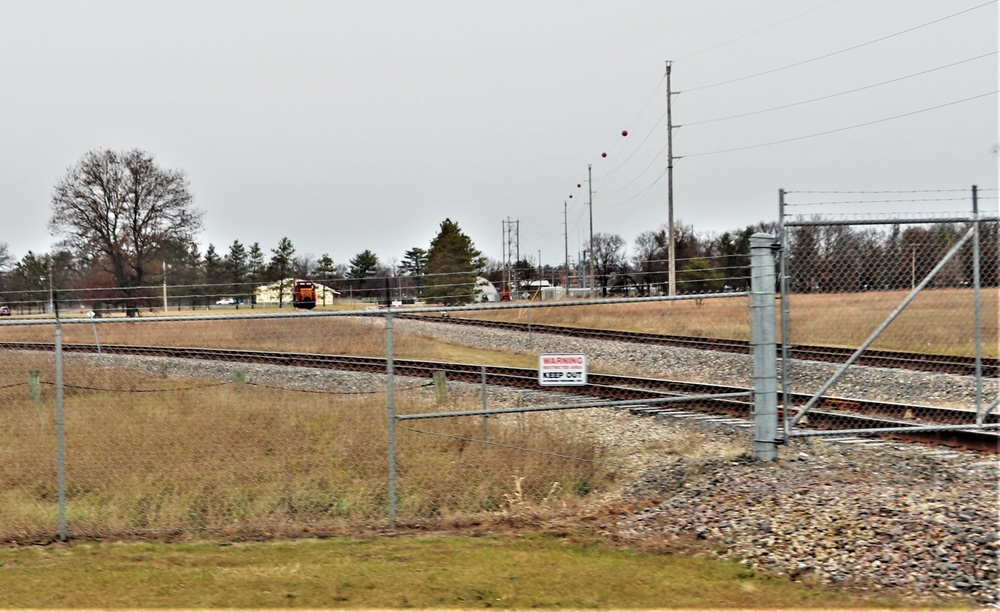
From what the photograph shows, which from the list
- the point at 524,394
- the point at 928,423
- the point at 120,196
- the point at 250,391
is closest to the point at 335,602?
the point at 250,391

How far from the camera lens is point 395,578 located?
5547mm

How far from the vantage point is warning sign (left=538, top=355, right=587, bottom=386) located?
23.0 ft

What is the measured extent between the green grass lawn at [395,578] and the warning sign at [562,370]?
1416 mm

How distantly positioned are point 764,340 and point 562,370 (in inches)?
79.9

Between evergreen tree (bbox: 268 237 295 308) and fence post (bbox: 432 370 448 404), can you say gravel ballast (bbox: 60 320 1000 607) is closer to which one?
fence post (bbox: 432 370 448 404)

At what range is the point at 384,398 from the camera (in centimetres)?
774

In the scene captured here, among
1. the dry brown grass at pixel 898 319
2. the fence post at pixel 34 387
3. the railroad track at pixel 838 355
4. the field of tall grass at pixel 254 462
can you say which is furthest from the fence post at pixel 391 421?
the fence post at pixel 34 387

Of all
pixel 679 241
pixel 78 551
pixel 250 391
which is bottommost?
pixel 78 551

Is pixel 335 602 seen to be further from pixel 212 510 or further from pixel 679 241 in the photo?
pixel 679 241

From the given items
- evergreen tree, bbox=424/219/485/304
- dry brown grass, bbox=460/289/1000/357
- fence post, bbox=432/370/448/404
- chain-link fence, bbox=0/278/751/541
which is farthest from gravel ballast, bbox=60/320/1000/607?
evergreen tree, bbox=424/219/485/304

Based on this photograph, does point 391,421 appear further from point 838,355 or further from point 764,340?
point 838,355

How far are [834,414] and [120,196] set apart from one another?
1700 inches

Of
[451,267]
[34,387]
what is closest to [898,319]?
[34,387]

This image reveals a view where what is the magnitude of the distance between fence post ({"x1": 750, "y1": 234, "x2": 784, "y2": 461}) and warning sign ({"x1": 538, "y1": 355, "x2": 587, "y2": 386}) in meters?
1.79
